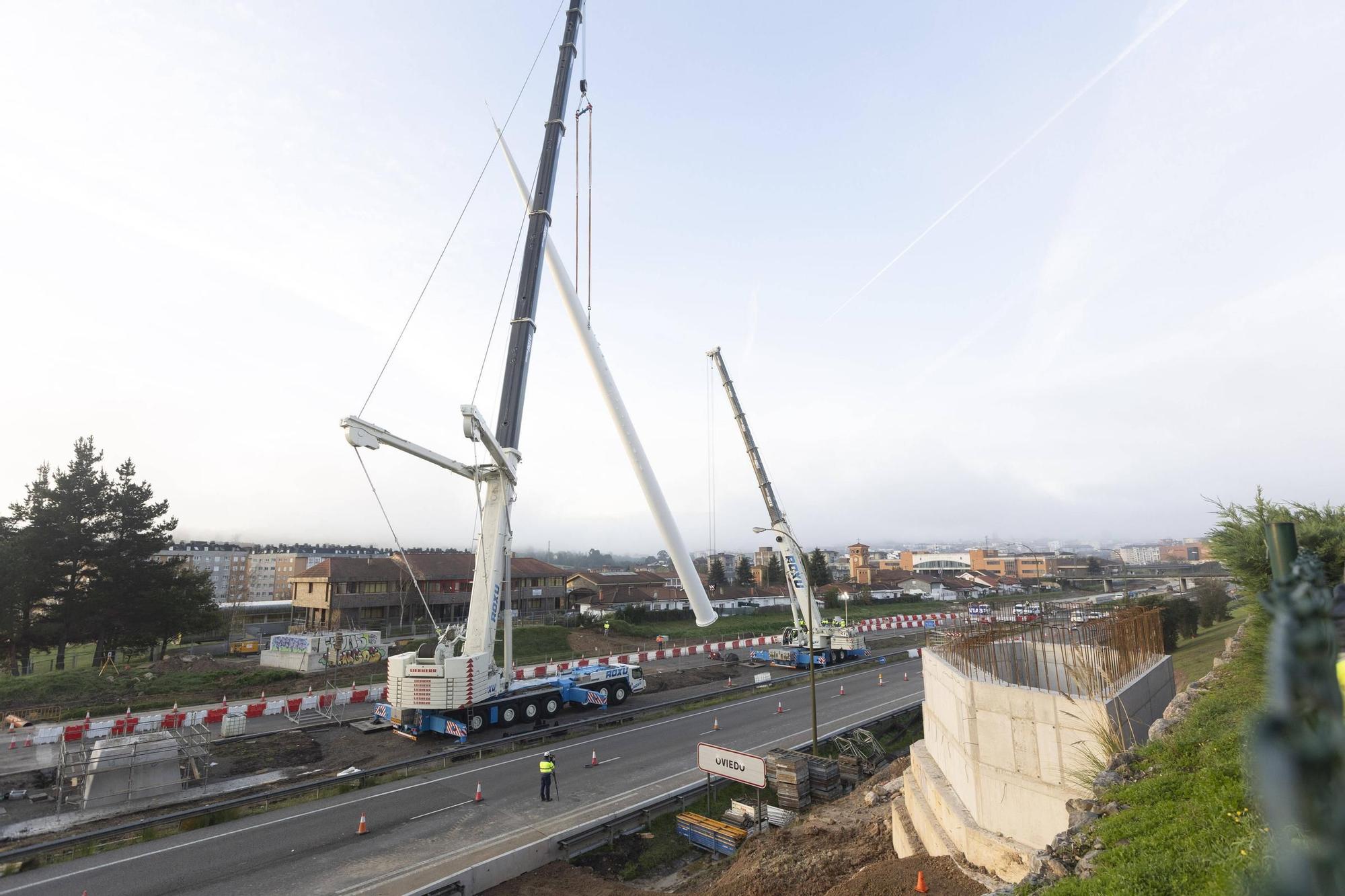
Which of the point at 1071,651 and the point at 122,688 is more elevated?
the point at 1071,651

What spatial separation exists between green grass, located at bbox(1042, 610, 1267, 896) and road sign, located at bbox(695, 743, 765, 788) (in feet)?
27.8

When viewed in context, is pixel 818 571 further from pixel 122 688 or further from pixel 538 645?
pixel 122 688

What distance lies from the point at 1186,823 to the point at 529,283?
22705 mm

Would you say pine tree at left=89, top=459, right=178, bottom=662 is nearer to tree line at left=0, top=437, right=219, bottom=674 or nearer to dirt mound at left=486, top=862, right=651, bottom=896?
tree line at left=0, top=437, right=219, bottom=674

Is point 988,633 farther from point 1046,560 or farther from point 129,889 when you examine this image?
point 1046,560

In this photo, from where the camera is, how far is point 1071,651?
11203 millimetres

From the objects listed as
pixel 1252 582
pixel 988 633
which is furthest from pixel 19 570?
pixel 1252 582

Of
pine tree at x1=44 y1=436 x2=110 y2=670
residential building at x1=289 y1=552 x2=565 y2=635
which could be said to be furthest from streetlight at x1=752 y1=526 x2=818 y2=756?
pine tree at x1=44 y1=436 x2=110 y2=670

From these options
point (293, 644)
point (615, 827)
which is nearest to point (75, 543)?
point (293, 644)

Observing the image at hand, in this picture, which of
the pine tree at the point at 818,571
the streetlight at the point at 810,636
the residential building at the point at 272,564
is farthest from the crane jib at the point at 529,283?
the residential building at the point at 272,564

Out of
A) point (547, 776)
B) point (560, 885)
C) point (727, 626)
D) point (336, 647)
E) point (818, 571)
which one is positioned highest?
point (818, 571)

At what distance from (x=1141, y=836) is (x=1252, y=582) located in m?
10.7

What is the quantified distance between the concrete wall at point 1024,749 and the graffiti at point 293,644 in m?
34.5

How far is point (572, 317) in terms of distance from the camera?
23.4 meters
